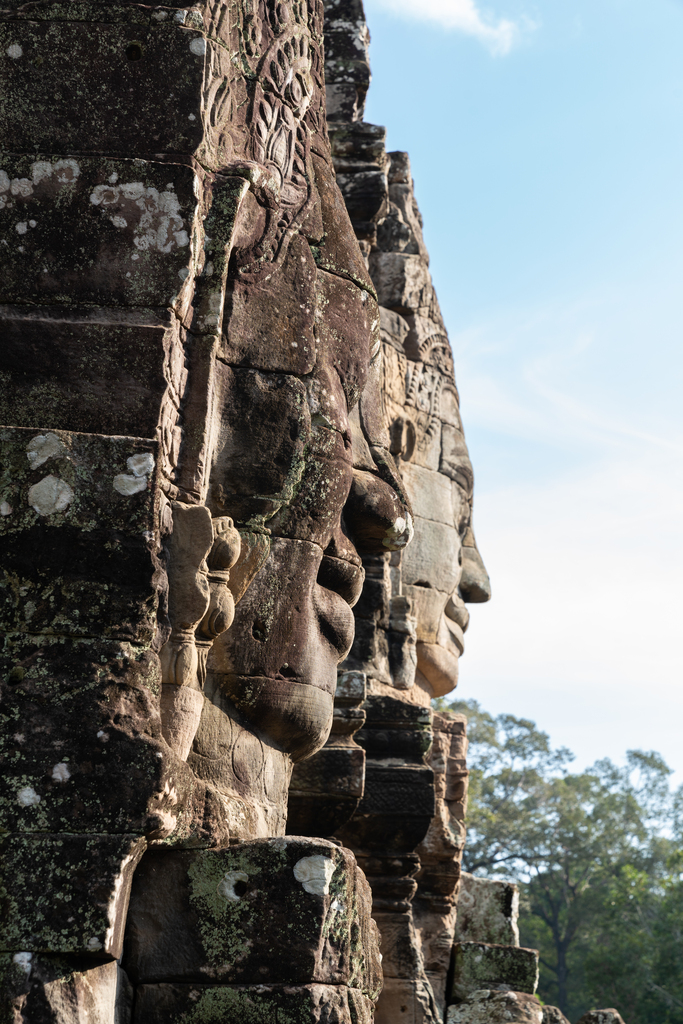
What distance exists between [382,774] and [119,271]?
4216 millimetres

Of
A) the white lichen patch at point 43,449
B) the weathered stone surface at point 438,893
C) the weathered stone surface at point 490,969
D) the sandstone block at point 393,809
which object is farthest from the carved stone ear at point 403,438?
the white lichen patch at point 43,449

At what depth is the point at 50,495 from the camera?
3.08 meters

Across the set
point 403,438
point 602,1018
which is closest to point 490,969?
point 602,1018

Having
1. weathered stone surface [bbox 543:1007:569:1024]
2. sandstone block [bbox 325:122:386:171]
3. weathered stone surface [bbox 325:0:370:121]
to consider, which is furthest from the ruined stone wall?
weathered stone surface [bbox 543:1007:569:1024]

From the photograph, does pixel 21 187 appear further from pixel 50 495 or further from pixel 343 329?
pixel 343 329

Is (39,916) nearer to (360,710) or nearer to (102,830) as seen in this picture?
(102,830)

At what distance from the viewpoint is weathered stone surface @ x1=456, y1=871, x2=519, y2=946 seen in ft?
29.6

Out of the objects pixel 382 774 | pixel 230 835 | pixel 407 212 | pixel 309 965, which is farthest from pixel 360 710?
pixel 407 212

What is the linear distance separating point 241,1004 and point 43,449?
1.58 metres

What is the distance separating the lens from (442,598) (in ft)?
28.6

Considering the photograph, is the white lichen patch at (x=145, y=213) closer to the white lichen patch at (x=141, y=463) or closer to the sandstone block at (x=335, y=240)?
the white lichen patch at (x=141, y=463)

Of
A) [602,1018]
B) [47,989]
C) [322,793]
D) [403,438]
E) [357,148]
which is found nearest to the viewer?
[47,989]

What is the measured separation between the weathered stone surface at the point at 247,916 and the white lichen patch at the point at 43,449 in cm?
118

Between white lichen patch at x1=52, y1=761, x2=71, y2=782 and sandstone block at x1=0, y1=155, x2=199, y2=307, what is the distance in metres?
1.29
